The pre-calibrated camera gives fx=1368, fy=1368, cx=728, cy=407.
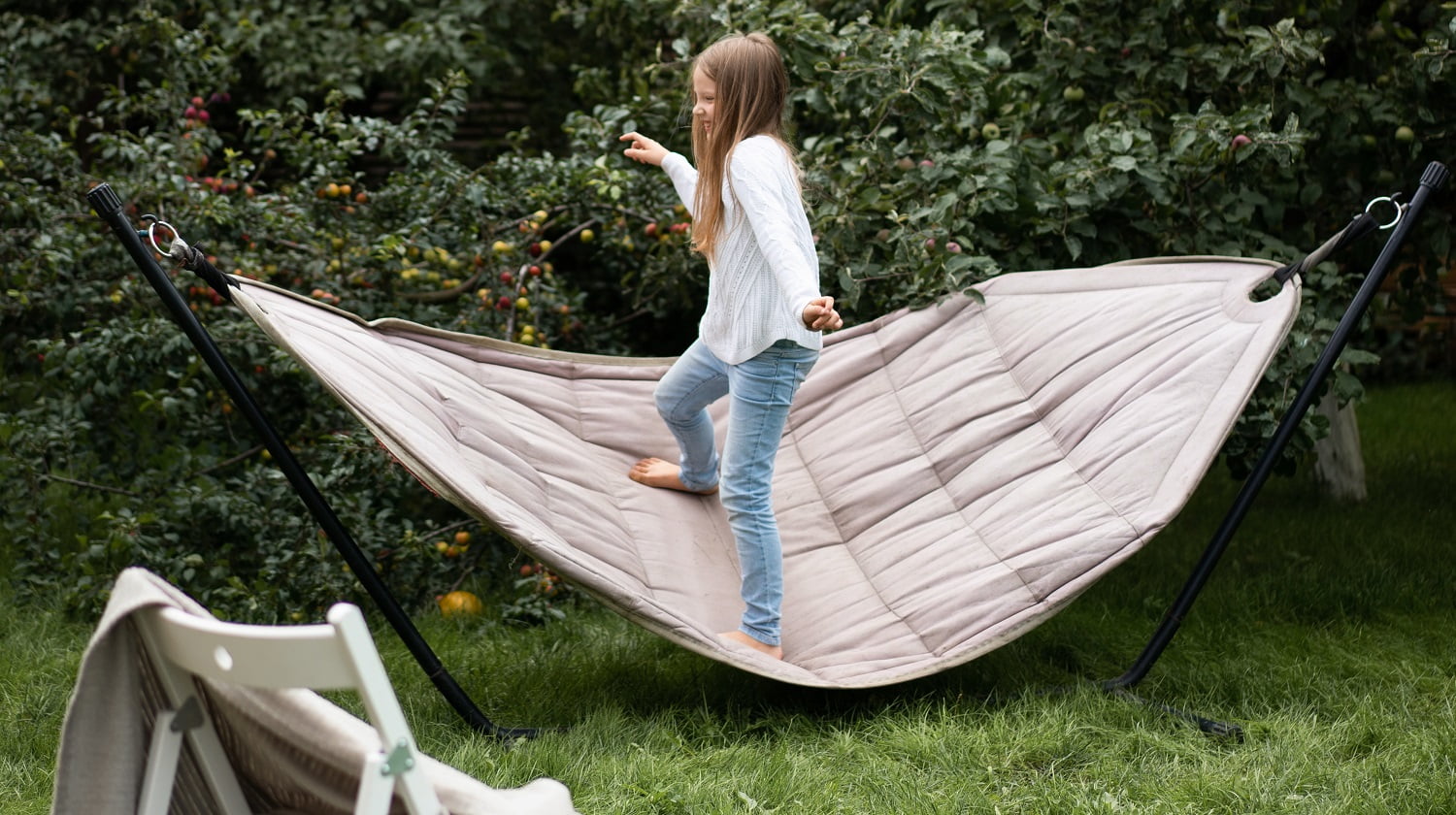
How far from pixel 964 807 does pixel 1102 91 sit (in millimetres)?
2455

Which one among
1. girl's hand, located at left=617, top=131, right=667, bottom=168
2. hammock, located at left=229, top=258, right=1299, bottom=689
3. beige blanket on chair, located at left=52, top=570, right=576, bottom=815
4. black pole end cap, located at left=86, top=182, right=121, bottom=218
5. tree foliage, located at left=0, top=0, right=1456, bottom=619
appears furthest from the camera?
tree foliage, located at left=0, top=0, right=1456, bottom=619

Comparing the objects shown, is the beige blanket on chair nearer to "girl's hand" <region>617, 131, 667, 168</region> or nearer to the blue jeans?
the blue jeans

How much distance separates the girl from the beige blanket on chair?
46.3 inches

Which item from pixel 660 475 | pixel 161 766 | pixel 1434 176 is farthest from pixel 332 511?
pixel 1434 176

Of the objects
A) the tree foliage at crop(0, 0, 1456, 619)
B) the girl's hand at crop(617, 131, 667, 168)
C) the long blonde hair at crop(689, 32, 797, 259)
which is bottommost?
the tree foliage at crop(0, 0, 1456, 619)

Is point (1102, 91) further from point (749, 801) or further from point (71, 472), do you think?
point (71, 472)

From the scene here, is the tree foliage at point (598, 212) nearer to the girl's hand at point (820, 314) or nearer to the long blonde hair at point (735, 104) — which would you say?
the long blonde hair at point (735, 104)

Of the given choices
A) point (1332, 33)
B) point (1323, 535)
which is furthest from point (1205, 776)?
point (1332, 33)

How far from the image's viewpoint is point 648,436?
3.18 meters

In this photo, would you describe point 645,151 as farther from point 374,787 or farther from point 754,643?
point 374,787

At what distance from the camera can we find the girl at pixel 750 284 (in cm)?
261

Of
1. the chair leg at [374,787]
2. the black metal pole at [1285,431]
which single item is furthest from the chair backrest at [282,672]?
the black metal pole at [1285,431]

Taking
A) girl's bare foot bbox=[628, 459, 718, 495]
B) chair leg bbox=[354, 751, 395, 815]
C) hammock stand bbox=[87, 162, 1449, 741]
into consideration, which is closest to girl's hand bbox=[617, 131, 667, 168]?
girl's bare foot bbox=[628, 459, 718, 495]

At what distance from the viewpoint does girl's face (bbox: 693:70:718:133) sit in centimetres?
269
